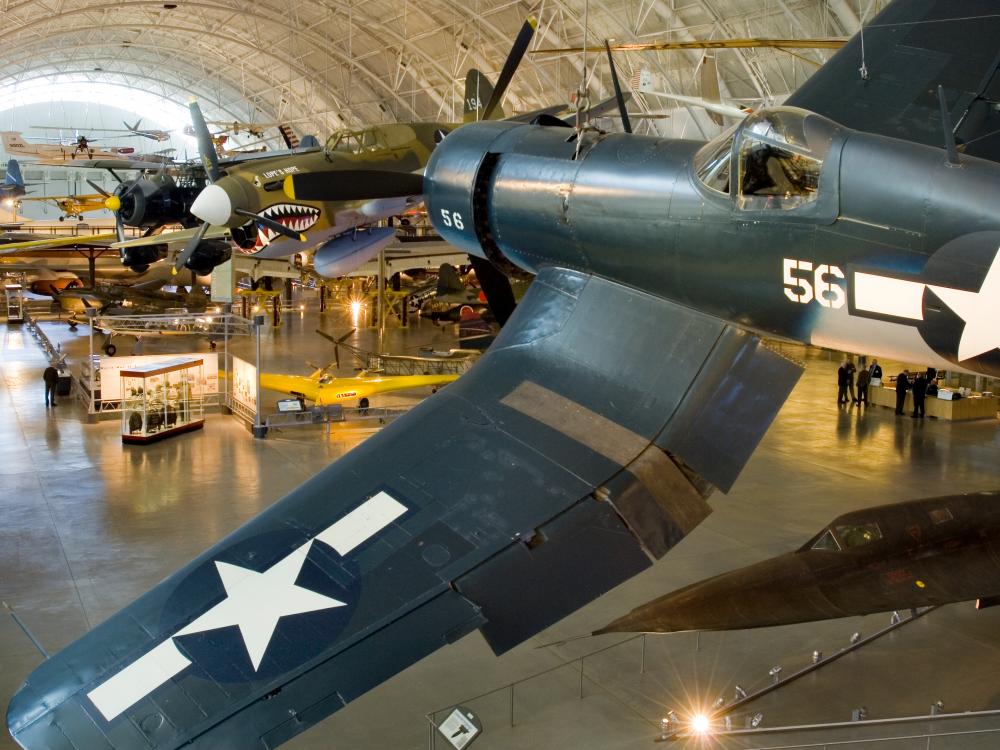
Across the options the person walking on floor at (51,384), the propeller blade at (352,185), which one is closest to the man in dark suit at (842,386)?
the propeller blade at (352,185)

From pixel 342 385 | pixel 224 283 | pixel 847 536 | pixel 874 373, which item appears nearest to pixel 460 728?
pixel 847 536

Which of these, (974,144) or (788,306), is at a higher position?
(974,144)

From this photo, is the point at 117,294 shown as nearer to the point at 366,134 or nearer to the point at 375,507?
the point at 366,134

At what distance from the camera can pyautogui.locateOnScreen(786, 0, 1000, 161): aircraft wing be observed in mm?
9031

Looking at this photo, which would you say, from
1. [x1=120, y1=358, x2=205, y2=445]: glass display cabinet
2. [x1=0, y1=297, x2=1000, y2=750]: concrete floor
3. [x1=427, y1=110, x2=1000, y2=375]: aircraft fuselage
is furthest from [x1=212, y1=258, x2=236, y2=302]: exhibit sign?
[x1=427, y1=110, x2=1000, y2=375]: aircraft fuselage

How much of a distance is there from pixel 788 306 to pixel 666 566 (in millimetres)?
6048

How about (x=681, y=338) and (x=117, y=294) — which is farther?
(x=117, y=294)

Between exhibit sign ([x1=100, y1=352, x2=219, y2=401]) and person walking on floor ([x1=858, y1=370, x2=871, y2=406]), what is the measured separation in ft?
47.5

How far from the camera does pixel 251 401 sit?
19188 millimetres

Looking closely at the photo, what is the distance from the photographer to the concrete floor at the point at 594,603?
7.94 meters

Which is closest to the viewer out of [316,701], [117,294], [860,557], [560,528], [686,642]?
[316,701]

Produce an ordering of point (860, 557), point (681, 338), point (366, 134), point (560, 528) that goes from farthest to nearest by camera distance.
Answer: point (366, 134) → point (860, 557) → point (681, 338) → point (560, 528)

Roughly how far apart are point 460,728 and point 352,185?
19.9ft

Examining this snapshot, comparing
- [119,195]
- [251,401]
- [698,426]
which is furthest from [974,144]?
[119,195]
